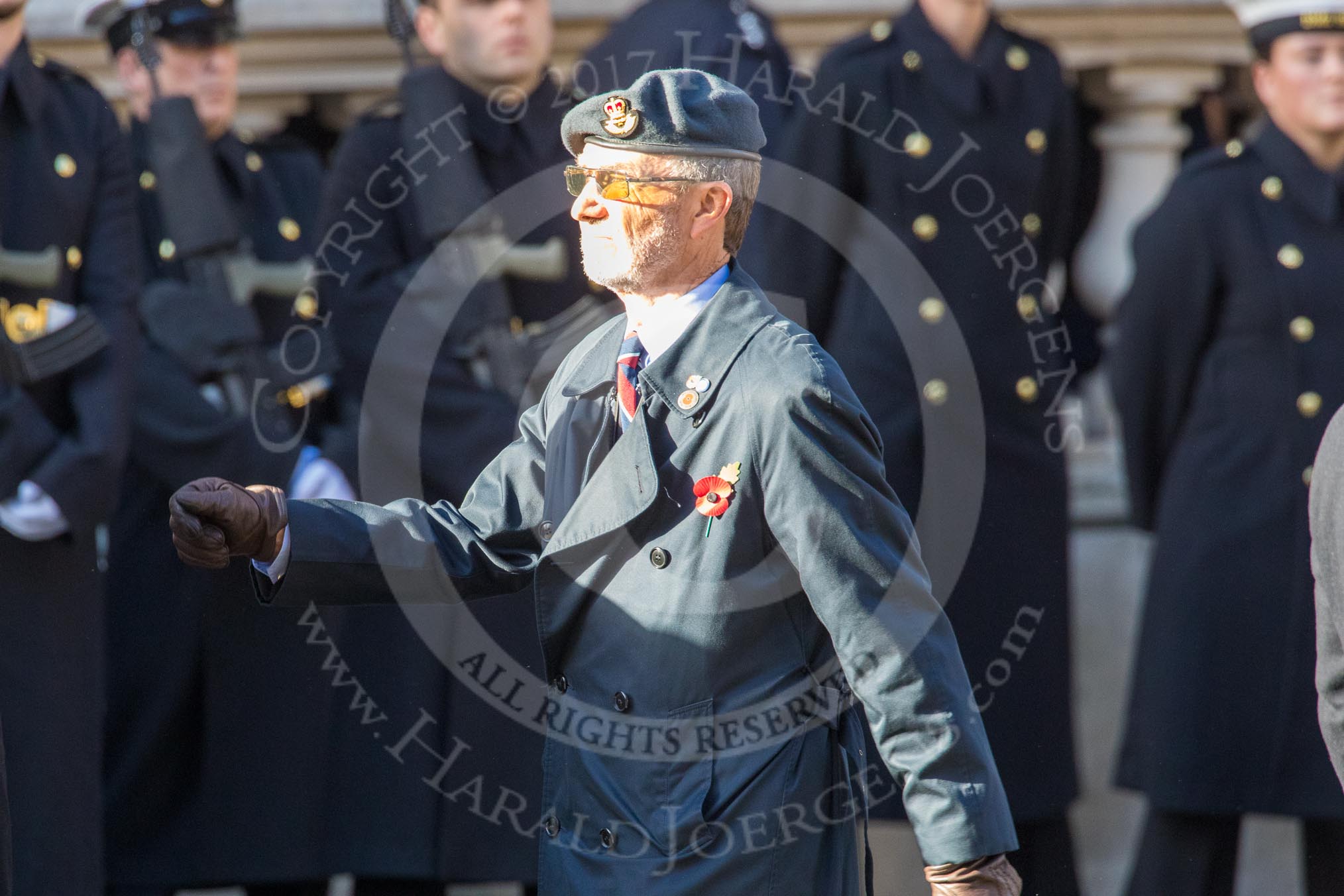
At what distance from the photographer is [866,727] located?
4.04m

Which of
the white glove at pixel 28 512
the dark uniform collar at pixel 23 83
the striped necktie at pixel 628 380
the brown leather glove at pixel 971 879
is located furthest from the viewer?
the dark uniform collar at pixel 23 83

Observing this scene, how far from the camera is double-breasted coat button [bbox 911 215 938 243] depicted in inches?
169

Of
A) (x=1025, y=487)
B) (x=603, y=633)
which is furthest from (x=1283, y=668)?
(x=603, y=633)

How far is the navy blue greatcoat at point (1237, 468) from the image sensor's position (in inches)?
177

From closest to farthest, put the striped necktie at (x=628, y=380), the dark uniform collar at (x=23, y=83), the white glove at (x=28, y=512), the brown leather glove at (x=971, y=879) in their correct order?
1. the brown leather glove at (x=971, y=879)
2. the striped necktie at (x=628, y=380)
3. the white glove at (x=28, y=512)
4. the dark uniform collar at (x=23, y=83)

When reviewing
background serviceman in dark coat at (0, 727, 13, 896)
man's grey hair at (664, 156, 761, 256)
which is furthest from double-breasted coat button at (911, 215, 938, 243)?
background serviceman in dark coat at (0, 727, 13, 896)

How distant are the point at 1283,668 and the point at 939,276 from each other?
1.21 metres

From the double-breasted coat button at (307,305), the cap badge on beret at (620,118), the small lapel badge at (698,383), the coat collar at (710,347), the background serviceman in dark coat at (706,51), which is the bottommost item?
the small lapel badge at (698,383)

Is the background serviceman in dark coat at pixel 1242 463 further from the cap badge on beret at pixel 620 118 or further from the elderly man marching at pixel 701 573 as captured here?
the cap badge on beret at pixel 620 118

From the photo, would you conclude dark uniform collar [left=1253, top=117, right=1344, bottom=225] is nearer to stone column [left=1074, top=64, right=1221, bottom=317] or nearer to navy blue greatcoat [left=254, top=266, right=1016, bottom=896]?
stone column [left=1074, top=64, right=1221, bottom=317]

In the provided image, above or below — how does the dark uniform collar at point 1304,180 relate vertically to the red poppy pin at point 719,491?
above

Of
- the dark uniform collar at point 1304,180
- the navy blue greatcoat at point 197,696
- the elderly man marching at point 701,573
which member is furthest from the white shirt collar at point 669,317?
the dark uniform collar at point 1304,180

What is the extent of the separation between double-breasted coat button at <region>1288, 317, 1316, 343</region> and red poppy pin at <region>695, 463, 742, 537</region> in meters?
2.40

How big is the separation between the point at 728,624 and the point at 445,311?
6.34ft
